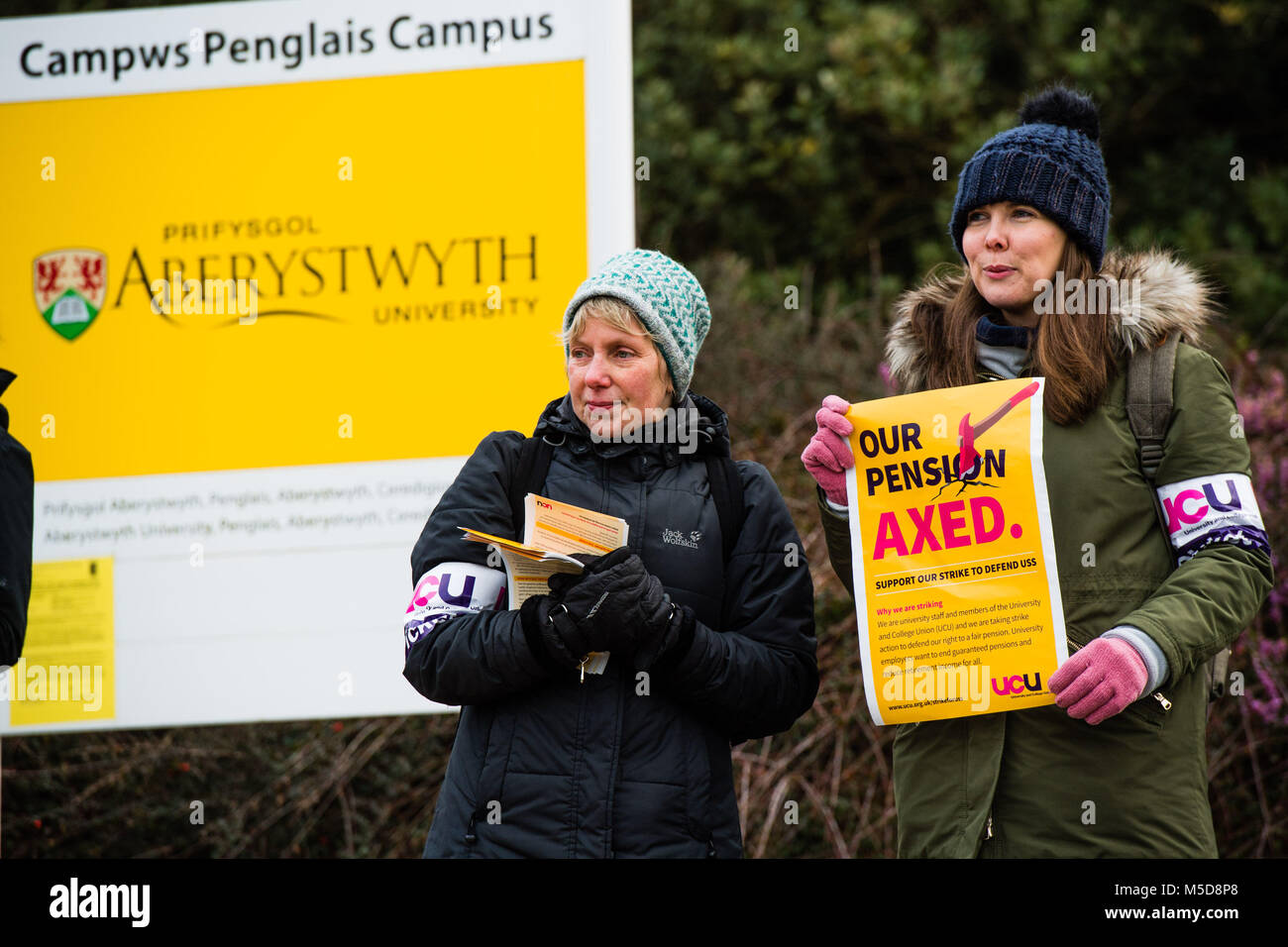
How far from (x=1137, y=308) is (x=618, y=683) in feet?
4.32

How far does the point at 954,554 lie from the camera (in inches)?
118

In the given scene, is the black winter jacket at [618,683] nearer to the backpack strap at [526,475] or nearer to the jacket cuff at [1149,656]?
the backpack strap at [526,475]

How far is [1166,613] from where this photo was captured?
2742mm

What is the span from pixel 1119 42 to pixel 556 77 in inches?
196

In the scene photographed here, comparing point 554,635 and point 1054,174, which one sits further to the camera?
point 1054,174

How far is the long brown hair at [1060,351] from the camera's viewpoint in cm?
300

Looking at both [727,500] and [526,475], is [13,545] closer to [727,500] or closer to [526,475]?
[526,475]

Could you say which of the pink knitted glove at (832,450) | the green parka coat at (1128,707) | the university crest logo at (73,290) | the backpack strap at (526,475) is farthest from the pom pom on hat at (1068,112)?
the university crest logo at (73,290)

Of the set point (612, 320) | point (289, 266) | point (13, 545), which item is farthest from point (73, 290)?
point (612, 320)

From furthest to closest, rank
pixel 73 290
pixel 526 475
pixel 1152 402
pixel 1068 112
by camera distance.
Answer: pixel 73 290 → pixel 1068 112 → pixel 526 475 → pixel 1152 402

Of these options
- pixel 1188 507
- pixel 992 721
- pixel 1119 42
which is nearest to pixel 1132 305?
pixel 1188 507

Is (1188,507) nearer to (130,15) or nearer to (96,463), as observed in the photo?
(96,463)

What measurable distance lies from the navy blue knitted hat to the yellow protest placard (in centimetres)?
43

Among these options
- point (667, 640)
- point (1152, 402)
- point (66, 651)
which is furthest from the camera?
point (66, 651)
